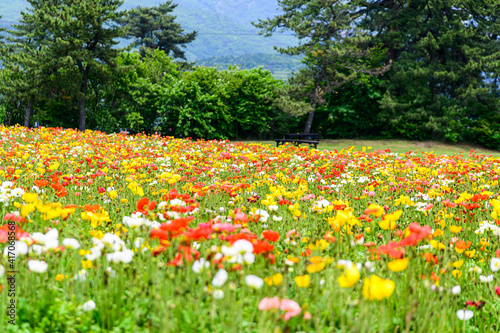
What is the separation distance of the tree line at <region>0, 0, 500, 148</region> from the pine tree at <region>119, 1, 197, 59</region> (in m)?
21.4

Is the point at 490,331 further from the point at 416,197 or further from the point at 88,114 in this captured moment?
the point at 88,114

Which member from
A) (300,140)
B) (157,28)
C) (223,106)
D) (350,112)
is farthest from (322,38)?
(157,28)

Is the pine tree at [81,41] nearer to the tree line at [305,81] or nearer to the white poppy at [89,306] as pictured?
the tree line at [305,81]

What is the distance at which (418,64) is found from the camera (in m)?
21.9

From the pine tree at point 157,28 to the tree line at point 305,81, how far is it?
2142cm

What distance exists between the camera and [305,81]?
21.4 metres

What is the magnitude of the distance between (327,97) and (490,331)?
22151 millimetres

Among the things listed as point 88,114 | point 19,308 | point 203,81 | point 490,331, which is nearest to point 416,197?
point 490,331

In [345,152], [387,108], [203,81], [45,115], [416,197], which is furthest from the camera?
[387,108]

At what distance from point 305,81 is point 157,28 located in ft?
94.0

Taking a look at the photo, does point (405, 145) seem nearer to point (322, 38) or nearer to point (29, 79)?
point (322, 38)

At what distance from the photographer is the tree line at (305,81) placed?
1920cm

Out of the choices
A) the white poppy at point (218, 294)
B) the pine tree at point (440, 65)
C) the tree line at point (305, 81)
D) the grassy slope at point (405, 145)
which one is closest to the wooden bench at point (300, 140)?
the grassy slope at point (405, 145)

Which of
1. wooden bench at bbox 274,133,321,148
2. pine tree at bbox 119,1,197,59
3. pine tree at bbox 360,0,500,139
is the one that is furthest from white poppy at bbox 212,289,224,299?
pine tree at bbox 119,1,197,59
